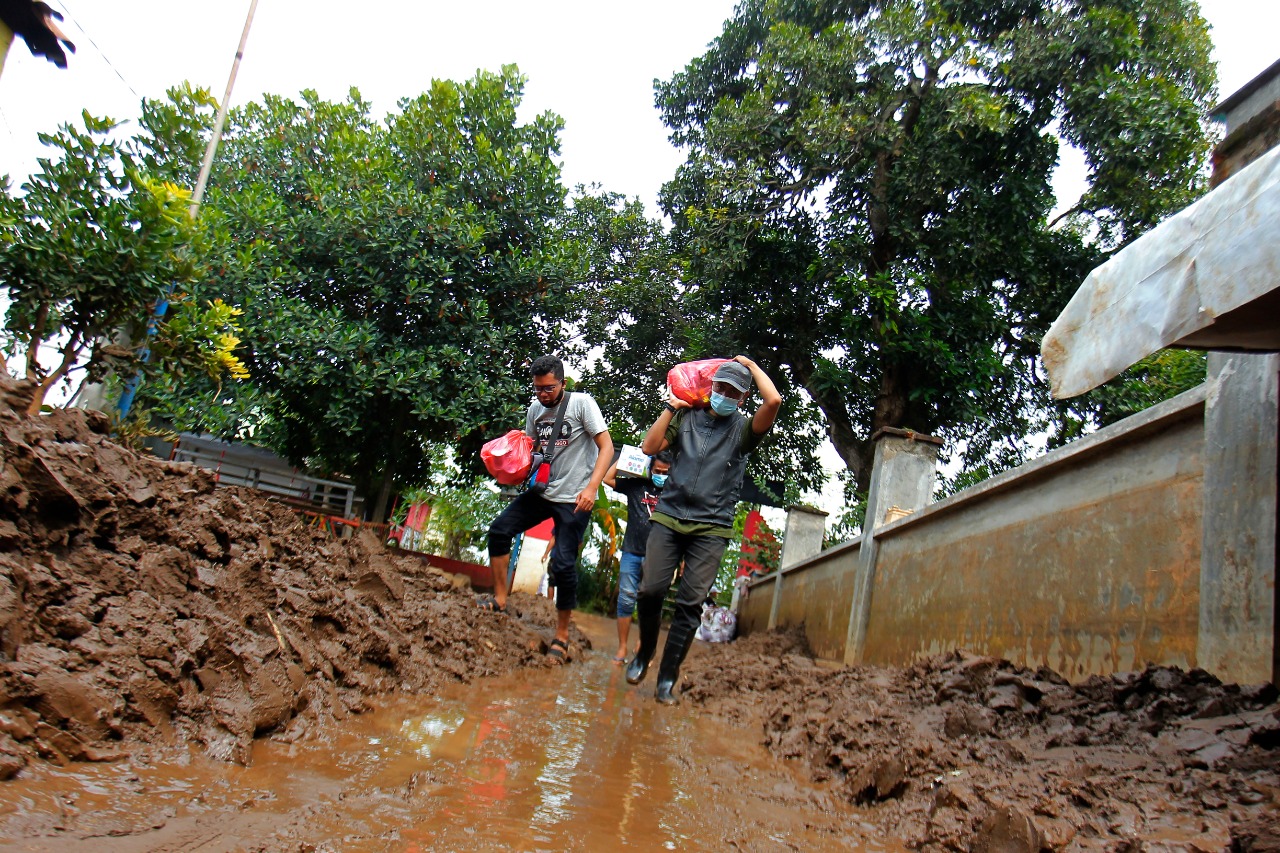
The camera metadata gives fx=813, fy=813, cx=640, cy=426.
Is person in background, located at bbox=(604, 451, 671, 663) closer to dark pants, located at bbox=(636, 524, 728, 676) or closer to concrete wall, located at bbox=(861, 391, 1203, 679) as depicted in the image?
dark pants, located at bbox=(636, 524, 728, 676)

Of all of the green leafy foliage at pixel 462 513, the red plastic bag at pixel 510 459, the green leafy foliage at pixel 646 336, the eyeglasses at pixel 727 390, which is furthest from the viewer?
the green leafy foliage at pixel 462 513

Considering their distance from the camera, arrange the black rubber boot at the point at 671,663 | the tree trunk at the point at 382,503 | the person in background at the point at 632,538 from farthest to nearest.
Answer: the tree trunk at the point at 382,503 → the person in background at the point at 632,538 → the black rubber boot at the point at 671,663

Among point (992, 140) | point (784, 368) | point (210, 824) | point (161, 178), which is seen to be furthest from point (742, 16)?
point (210, 824)

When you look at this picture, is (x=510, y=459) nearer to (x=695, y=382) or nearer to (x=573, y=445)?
(x=573, y=445)

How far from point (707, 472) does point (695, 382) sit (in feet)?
1.72

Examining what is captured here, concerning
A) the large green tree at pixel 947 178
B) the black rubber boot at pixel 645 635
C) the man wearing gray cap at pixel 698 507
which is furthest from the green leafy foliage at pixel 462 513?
the man wearing gray cap at pixel 698 507

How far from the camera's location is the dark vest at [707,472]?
430 cm

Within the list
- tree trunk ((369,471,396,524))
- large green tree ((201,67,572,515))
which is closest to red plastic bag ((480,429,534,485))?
large green tree ((201,67,572,515))

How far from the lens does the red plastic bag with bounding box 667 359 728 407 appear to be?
4469mm

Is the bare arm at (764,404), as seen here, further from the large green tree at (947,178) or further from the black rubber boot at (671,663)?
the large green tree at (947,178)

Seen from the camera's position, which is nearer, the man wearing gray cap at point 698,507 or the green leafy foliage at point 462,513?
the man wearing gray cap at point 698,507

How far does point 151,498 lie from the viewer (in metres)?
→ 2.93

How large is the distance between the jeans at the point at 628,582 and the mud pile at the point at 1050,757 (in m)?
2.55

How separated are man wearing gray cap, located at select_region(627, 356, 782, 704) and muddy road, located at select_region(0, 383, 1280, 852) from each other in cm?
61
